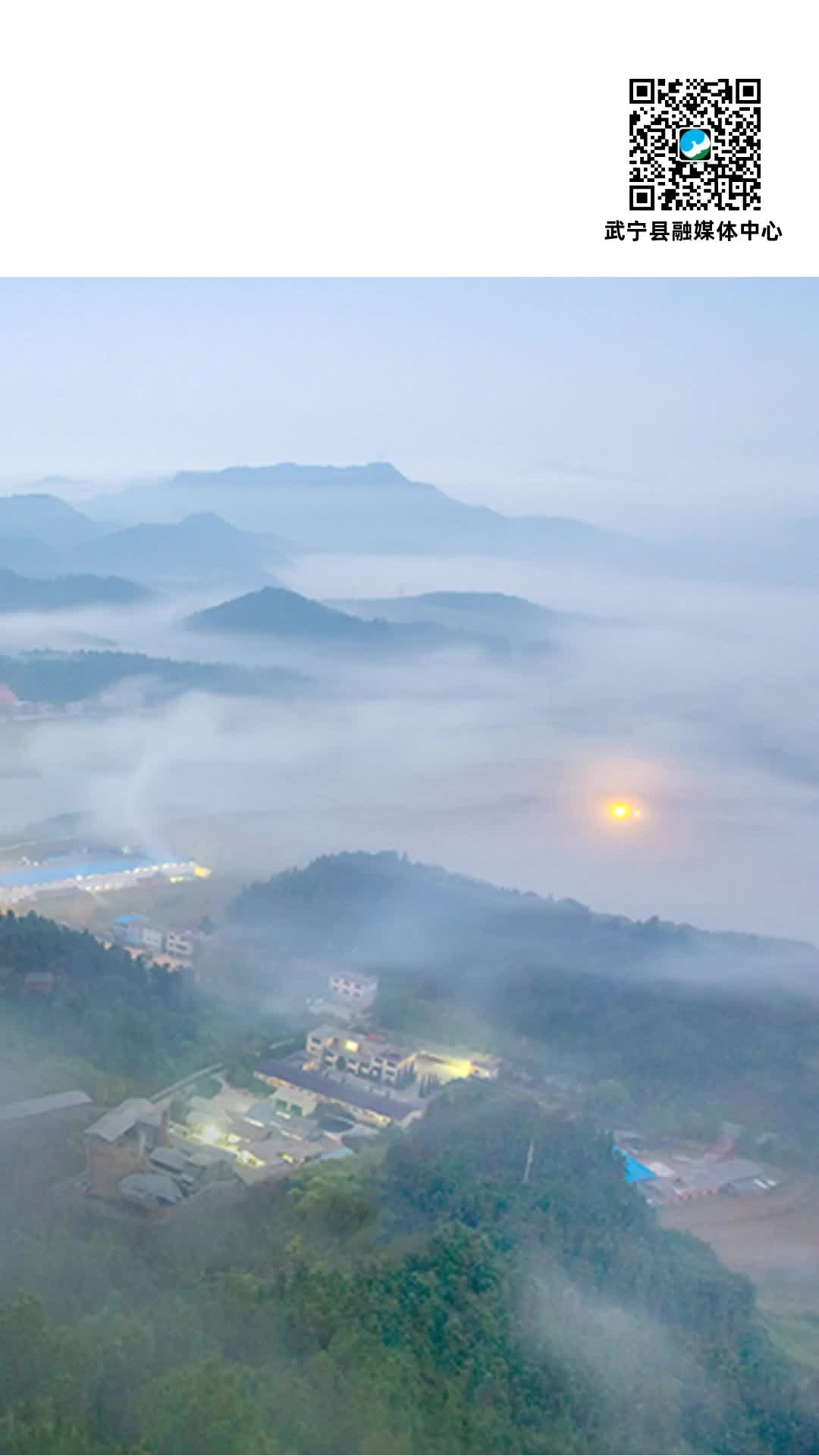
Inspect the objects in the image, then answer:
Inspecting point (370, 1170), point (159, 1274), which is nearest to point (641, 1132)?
point (370, 1170)

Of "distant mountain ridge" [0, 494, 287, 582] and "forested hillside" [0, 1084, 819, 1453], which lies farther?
"distant mountain ridge" [0, 494, 287, 582]

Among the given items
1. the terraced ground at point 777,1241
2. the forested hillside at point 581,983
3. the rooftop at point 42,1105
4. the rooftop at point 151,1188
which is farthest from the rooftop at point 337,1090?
the rooftop at point 151,1188

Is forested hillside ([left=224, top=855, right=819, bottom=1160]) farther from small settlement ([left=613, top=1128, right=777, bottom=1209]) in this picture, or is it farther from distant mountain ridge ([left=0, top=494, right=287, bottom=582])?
distant mountain ridge ([left=0, top=494, right=287, bottom=582])

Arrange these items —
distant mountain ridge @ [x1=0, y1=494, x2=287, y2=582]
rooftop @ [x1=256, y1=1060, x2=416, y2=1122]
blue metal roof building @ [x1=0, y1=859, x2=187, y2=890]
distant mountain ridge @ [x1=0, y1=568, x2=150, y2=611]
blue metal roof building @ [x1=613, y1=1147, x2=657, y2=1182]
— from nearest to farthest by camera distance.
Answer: blue metal roof building @ [x1=613, y1=1147, x2=657, y2=1182] < rooftop @ [x1=256, y1=1060, x2=416, y2=1122] < blue metal roof building @ [x1=0, y1=859, x2=187, y2=890] < distant mountain ridge @ [x1=0, y1=568, x2=150, y2=611] < distant mountain ridge @ [x1=0, y1=494, x2=287, y2=582]

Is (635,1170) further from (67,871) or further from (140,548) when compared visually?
(140,548)

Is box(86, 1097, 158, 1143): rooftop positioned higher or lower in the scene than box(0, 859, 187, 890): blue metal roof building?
higher

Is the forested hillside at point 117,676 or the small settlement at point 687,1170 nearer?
the small settlement at point 687,1170

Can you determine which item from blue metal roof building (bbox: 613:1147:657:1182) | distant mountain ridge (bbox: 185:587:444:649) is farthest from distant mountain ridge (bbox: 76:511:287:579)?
blue metal roof building (bbox: 613:1147:657:1182)

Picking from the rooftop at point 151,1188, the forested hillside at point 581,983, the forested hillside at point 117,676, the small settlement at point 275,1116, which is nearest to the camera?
the rooftop at point 151,1188

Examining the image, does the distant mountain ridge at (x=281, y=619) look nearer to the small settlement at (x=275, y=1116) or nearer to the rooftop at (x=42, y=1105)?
the small settlement at (x=275, y=1116)
